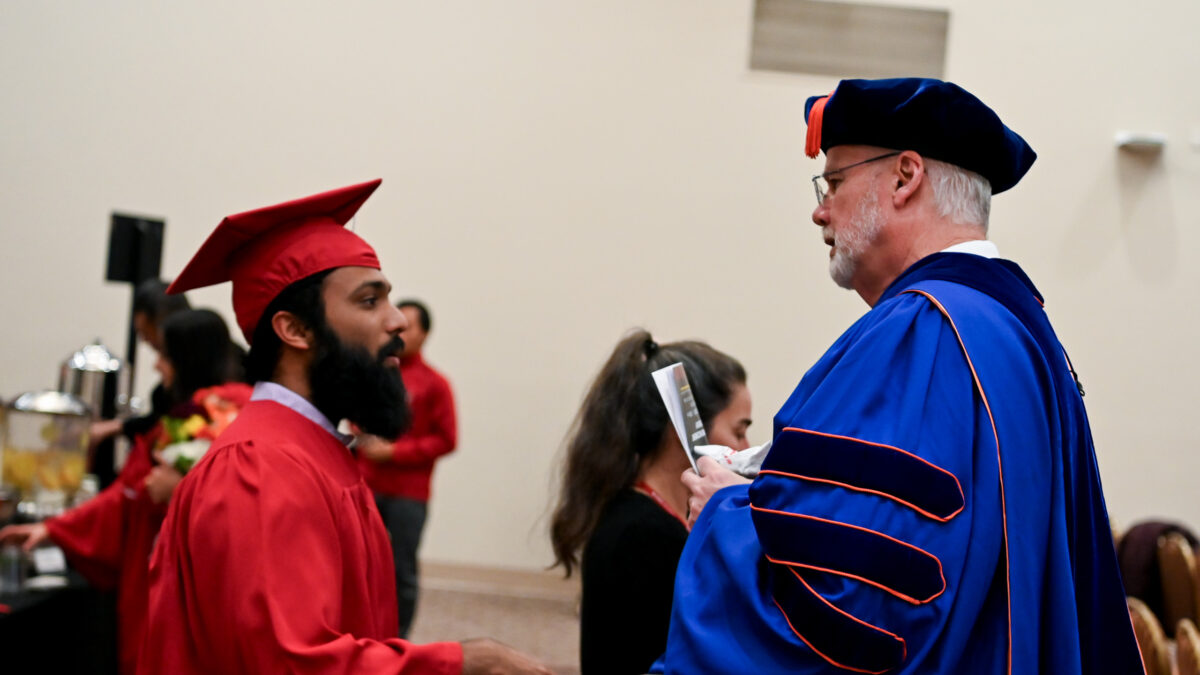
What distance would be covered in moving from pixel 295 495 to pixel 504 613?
5.79m

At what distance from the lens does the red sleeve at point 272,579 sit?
183 centimetres

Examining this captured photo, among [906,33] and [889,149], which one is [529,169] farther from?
[889,149]

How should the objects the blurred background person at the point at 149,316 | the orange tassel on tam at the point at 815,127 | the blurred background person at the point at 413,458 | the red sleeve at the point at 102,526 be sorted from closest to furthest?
the orange tassel on tam at the point at 815,127 → the red sleeve at the point at 102,526 → the blurred background person at the point at 149,316 → the blurred background person at the point at 413,458

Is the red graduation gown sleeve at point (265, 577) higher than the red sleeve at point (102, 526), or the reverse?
the red graduation gown sleeve at point (265, 577)

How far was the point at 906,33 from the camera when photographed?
8234 mm

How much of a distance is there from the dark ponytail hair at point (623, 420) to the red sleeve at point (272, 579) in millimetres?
610

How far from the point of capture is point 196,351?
3801 millimetres

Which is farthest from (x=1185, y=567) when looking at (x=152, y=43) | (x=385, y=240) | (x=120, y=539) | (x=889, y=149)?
(x=152, y=43)

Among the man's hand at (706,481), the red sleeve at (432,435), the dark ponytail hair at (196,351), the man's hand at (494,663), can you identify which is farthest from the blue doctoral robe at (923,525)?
the red sleeve at (432,435)

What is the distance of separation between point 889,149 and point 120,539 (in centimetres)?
302

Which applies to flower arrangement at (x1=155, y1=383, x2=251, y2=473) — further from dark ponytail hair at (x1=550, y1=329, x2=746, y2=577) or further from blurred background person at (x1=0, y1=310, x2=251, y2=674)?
dark ponytail hair at (x1=550, y1=329, x2=746, y2=577)

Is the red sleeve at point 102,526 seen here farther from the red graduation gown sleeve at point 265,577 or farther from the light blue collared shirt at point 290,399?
the red graduation gown sleeve at point 265,577

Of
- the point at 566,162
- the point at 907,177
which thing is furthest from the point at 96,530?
the point at 566,162

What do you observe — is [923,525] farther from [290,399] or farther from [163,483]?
[163,483]
